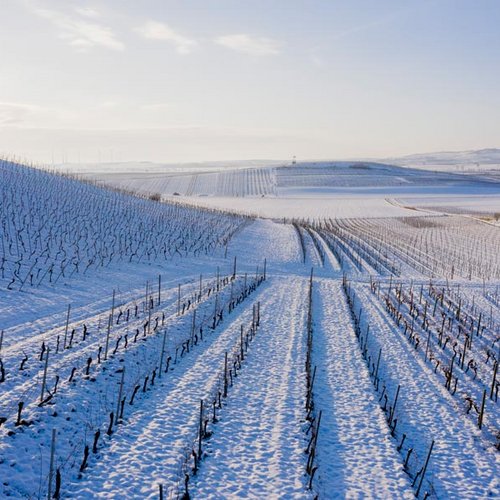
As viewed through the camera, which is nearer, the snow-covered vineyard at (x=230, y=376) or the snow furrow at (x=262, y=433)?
the snow furrow at (x=262, y=433)

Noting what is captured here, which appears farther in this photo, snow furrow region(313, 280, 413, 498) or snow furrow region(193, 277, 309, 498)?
snow furrow region(313, 280, 413, 498)

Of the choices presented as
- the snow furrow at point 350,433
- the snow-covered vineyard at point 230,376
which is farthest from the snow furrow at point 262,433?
the snow furrow at point 350,433

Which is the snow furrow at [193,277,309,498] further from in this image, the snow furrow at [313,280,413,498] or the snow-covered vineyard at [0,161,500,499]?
the snow furrow at [313,280,413,498]

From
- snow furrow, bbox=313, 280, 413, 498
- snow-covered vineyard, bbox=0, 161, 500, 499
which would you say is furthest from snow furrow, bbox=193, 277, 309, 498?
snow furrow, bbox=313, 280, 413, 498

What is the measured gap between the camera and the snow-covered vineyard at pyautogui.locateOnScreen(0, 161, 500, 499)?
784 centimetres

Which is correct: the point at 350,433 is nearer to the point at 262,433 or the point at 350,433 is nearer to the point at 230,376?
the point at 262,433

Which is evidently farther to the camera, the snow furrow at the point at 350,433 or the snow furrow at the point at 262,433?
the snow furrow at the point at 350,433

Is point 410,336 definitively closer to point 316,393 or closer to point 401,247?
point 316,393

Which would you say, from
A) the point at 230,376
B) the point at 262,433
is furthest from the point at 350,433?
the point at 230,376

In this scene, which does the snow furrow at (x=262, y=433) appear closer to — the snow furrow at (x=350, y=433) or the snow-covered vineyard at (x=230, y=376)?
the snow-covered vineyard at (x=230, y=376)

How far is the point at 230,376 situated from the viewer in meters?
11.5

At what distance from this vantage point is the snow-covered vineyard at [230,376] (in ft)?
25.7

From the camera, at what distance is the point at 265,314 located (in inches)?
682

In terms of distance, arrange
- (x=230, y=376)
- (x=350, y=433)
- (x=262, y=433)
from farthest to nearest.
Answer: (x=230, y=376), (x=350, y=433), (x=262, y=433)
